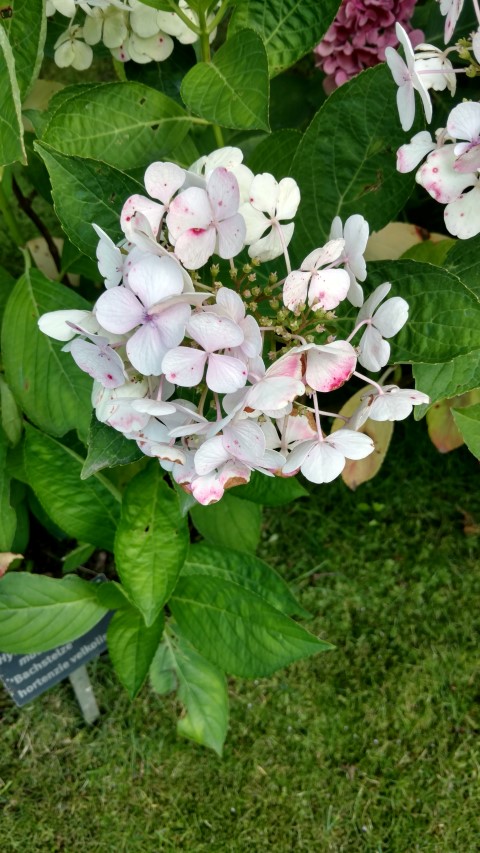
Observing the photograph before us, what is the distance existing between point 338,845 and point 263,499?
0.61 metres

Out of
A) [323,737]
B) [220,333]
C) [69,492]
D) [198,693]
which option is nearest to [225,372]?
[220,333]

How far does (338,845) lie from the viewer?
122cm

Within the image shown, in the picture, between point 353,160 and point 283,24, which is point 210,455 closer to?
point 353,160

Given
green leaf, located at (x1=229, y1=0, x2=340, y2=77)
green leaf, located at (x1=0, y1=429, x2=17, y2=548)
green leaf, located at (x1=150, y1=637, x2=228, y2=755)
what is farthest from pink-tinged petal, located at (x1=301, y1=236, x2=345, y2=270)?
green leaf, located at (x1=150, y1=637, x2=228, y2=755)

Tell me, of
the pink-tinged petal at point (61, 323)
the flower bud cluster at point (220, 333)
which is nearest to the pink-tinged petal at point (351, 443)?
the flower bud cluster at point (220, 333)

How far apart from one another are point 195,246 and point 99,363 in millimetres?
112

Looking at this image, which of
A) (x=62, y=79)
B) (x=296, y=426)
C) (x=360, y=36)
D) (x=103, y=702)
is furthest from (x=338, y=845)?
(x=62, y=79)

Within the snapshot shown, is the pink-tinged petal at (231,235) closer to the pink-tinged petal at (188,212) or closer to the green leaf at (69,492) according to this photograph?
the pink-tinged petal at (188,212)

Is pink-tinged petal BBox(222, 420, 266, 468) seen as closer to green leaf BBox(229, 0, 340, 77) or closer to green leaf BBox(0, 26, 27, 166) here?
green leaf BBox(0, 26, 27, 166)

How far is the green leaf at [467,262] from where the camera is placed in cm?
75

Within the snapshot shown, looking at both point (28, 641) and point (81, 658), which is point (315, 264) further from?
point (81, 658)

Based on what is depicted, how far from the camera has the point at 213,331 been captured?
0.53 meters

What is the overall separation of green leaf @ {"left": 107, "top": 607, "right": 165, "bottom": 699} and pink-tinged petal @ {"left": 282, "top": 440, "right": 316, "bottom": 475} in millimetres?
404

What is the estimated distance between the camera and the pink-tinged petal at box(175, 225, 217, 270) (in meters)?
0.56
